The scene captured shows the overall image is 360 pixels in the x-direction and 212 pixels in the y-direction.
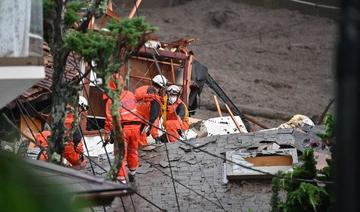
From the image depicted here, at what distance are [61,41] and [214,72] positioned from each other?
2096cm

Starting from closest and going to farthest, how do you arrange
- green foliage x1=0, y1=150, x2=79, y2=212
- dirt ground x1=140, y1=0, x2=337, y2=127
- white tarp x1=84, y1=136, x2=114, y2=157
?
green foliage x1=0, y1=150, x2=79, y2=212 < white tarp x1=84, y1=136, x2=114, y2=157 < dirt ground x1=140, y1=0, x2=337, y2=127

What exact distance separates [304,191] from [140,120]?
391 centimetres

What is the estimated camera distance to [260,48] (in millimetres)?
31375

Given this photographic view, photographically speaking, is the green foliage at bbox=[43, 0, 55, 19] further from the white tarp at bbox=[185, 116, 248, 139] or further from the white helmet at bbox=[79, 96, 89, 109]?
the white tarp at bbox=[185, 116, 248, 139]

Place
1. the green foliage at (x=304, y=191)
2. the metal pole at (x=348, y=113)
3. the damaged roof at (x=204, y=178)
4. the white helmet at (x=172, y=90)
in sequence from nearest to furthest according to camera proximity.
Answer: the metal pole at (x=348, y=113) < the green foliage at (x=304, y=191) < the damaged roof at (x=204, y=178) < the white helmet at (x=172, y=90)

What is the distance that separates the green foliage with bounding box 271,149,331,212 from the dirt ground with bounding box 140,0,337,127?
55.9 feet

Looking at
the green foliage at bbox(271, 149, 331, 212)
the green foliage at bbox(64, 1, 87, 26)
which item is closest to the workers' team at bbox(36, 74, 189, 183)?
the green foliage at bbox(271, 149, 331, 212)

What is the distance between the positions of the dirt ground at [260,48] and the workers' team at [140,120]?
1192cm

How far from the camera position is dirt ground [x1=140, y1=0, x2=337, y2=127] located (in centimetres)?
2817

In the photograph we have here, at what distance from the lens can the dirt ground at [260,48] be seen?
1109 inches

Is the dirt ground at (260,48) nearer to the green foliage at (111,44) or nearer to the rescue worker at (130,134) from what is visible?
the rescue worker at (130,134)

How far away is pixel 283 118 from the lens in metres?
25.8

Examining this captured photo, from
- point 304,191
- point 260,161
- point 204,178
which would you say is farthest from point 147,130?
point 304,191

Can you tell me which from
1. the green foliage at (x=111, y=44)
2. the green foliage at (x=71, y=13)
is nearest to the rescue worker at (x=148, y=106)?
the green foliage at (x=71, y=13)
